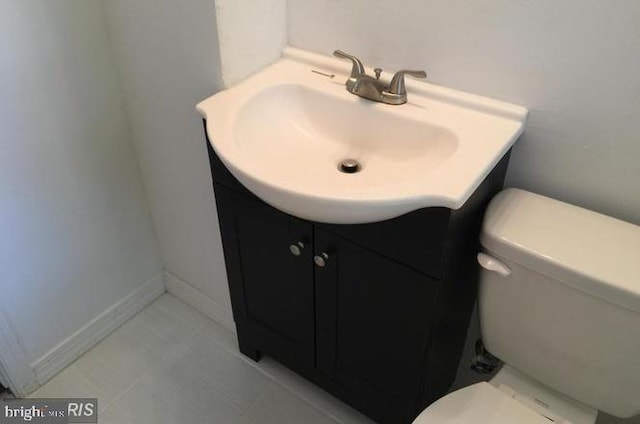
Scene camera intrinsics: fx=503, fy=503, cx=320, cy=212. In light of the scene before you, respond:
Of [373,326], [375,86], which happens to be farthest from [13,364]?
[375,86]

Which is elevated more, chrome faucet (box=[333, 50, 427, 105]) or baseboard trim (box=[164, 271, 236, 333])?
chrome faucet (box=[333, 50, 427, 105])

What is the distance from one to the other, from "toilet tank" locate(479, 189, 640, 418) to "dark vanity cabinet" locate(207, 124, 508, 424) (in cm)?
8

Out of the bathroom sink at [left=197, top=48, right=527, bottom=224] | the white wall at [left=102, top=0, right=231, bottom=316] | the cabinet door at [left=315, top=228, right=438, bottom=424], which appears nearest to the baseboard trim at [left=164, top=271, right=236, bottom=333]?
the white wall at [left=102, top=0, right=231, bottom=316]

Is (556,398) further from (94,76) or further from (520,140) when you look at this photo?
(94,76)

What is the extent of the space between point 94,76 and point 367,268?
2.99 ft

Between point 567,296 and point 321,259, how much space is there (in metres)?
0.49

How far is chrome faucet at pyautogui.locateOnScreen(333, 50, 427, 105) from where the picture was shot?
3.65 ft

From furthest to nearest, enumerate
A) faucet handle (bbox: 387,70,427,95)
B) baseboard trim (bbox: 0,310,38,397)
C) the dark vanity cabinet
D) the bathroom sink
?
baseboard trim (bbox: 0,310,38,397) → faucet handle (bbox: 387,70,427,95) → the dark vanity cabinet → the bathroom sink

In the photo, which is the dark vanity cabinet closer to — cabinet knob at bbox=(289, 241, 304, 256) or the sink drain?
cabinet knob at bbox=(289, 241, 304, 256)

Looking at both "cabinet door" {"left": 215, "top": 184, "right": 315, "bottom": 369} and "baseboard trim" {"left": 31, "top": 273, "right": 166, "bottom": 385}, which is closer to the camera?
"cabinet door" {"left": 215, "top": 184, "right": 315, "bottom": 369}

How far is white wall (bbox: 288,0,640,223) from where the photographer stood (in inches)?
36.0

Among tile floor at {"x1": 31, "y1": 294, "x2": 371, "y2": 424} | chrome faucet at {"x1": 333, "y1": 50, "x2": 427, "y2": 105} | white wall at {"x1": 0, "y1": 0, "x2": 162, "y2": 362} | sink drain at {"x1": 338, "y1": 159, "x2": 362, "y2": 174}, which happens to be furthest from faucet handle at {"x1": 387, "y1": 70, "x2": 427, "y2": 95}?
tile floor at {"x1": 31, "y1": 294, "x2": 371, "y2": 424}


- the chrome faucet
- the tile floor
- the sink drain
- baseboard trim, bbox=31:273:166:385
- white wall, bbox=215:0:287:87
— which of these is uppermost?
white wall, bbox=215:0:287:87

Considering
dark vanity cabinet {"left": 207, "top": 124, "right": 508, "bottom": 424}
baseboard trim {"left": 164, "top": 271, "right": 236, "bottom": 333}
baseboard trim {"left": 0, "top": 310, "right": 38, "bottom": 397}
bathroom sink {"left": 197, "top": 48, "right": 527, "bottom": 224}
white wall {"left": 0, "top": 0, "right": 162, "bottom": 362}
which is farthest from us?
baseboard trim {"left": 164, "top": 271, "right": 236, "bottom": 333}
